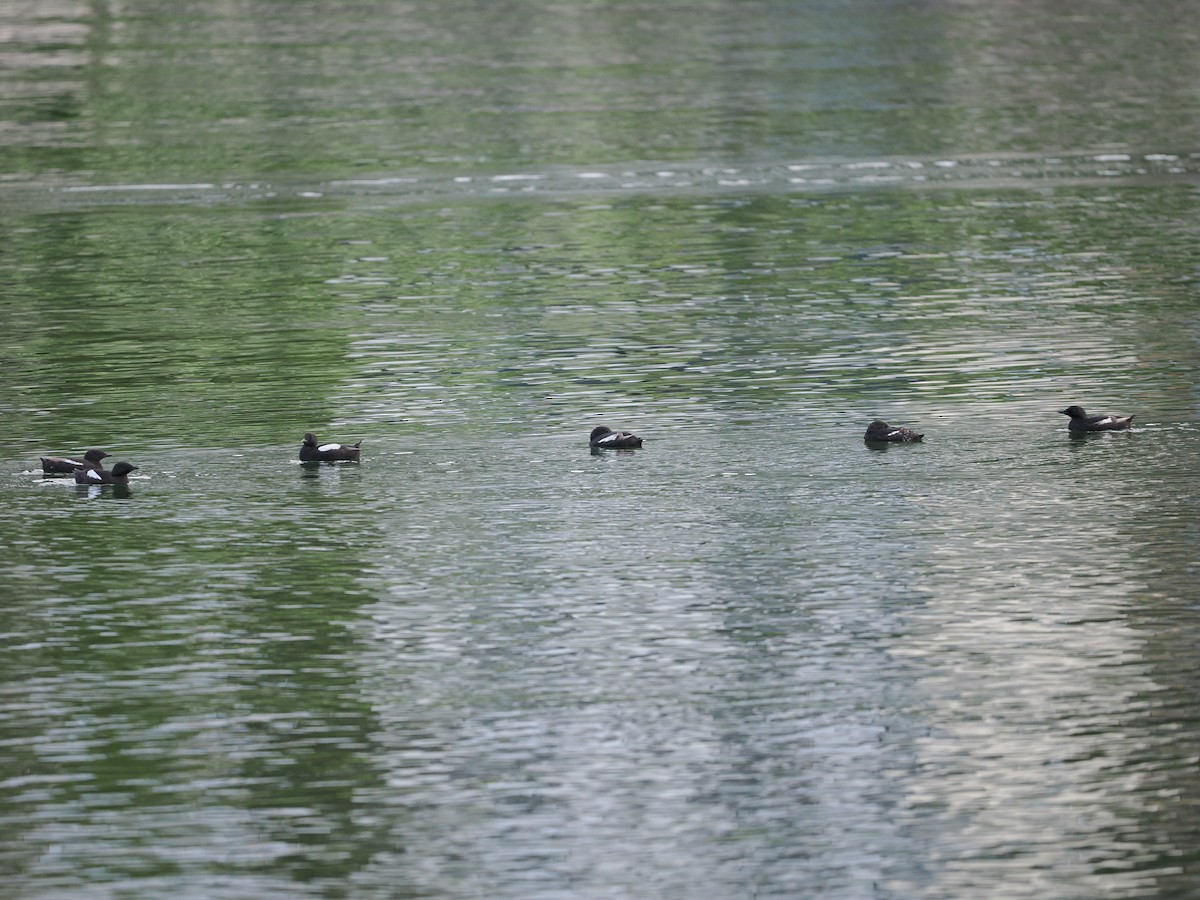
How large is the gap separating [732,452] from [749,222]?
20.7 metres

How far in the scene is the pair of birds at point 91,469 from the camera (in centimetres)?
2578

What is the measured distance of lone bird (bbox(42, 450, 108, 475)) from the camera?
26031mm

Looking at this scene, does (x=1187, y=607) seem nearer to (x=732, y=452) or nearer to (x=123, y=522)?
(x=732, y=452)

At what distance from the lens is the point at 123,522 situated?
24.5 m

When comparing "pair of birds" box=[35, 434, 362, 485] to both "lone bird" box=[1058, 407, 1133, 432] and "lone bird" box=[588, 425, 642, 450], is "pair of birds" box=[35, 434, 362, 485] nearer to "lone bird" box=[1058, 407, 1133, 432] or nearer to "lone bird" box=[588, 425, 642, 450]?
"lone bird" box=[588, 425, 642, 450]

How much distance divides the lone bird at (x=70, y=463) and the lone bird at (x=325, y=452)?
2.13m

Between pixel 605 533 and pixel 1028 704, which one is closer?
pixel 1028 704

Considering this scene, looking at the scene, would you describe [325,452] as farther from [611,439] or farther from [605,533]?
[605,533]

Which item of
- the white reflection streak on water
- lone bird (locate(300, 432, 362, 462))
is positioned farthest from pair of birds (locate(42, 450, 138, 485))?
the white reflection streak on water

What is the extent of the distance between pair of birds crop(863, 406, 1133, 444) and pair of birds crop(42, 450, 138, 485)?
7833 millimetres

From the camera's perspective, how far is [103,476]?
2583cm

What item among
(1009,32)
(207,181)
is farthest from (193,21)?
(207,181)

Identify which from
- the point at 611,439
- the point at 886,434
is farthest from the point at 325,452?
the point at 886,434

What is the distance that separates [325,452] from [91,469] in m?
2.43
